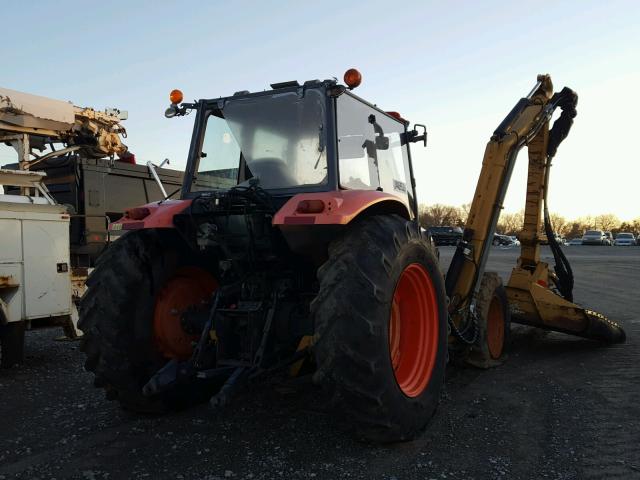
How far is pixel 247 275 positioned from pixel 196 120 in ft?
4.68

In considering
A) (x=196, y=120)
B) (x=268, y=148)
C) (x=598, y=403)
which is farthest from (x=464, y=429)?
(x=196, y=120)

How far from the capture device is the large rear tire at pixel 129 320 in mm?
3920

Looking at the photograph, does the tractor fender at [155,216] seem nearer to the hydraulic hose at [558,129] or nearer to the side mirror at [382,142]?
the side mirror at [382,142]

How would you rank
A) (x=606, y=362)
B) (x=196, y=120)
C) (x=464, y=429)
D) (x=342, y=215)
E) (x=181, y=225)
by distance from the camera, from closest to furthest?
(x=342, y=215), (x=464, y=429), (x=181, y=225), (x=196, y=120), (x=606, y=362)

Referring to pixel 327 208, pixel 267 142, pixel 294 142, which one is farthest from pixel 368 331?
pixel 267 142

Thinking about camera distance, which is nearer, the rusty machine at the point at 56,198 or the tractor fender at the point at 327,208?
the tractor fender at the point at 327,208

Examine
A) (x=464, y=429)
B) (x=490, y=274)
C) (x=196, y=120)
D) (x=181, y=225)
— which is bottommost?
(x=464, y=429)

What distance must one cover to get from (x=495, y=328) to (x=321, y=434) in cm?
315

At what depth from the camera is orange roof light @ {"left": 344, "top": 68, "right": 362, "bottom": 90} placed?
149 inches

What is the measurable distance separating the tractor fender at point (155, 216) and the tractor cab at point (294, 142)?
29 centimetres

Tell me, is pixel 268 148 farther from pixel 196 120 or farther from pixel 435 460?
pixel 435 460

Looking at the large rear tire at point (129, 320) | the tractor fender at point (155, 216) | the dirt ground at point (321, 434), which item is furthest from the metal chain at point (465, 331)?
the tractor fender at point (155, 216)

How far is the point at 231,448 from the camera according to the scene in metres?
3.62

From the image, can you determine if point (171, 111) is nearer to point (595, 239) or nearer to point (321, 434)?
point (321, 434)
